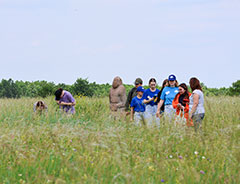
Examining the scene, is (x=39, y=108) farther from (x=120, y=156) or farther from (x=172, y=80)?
(x=120, y=156)

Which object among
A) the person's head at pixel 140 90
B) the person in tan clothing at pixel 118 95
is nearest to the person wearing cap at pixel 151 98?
the person's head at pixel 140 90

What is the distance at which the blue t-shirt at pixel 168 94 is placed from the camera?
27.9 ft

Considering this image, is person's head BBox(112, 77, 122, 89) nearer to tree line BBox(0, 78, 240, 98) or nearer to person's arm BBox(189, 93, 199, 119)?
person's arm BBox(189, 93, 199, 119)

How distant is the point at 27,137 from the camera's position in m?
6.30

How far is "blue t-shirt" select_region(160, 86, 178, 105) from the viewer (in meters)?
8.50

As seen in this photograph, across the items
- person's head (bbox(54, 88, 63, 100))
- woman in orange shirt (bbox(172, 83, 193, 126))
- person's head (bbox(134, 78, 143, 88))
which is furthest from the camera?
person's head (bbox(54, 88, 63, 100))

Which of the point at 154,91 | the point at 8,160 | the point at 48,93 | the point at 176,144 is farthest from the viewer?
the point at 48,93

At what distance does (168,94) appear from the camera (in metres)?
8.54

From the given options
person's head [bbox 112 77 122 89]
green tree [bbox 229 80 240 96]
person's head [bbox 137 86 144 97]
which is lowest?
person's head [bbox 137 86 144 97]

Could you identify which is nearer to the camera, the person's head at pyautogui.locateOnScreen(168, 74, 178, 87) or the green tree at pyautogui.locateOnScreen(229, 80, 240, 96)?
the person's head at pyautogui.locateOnScreen(168, 74, 178, 87)

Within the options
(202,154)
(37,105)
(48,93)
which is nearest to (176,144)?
(202,154)

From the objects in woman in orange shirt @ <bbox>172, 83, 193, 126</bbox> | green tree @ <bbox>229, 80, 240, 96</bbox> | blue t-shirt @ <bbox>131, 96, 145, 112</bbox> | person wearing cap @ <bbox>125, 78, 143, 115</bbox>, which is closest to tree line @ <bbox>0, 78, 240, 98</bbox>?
green tree @ <bbox>229, 80, 240, 96</bbox>

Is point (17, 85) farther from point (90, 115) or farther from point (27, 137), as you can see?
point (27, 137)

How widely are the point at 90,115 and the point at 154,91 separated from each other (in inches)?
175
